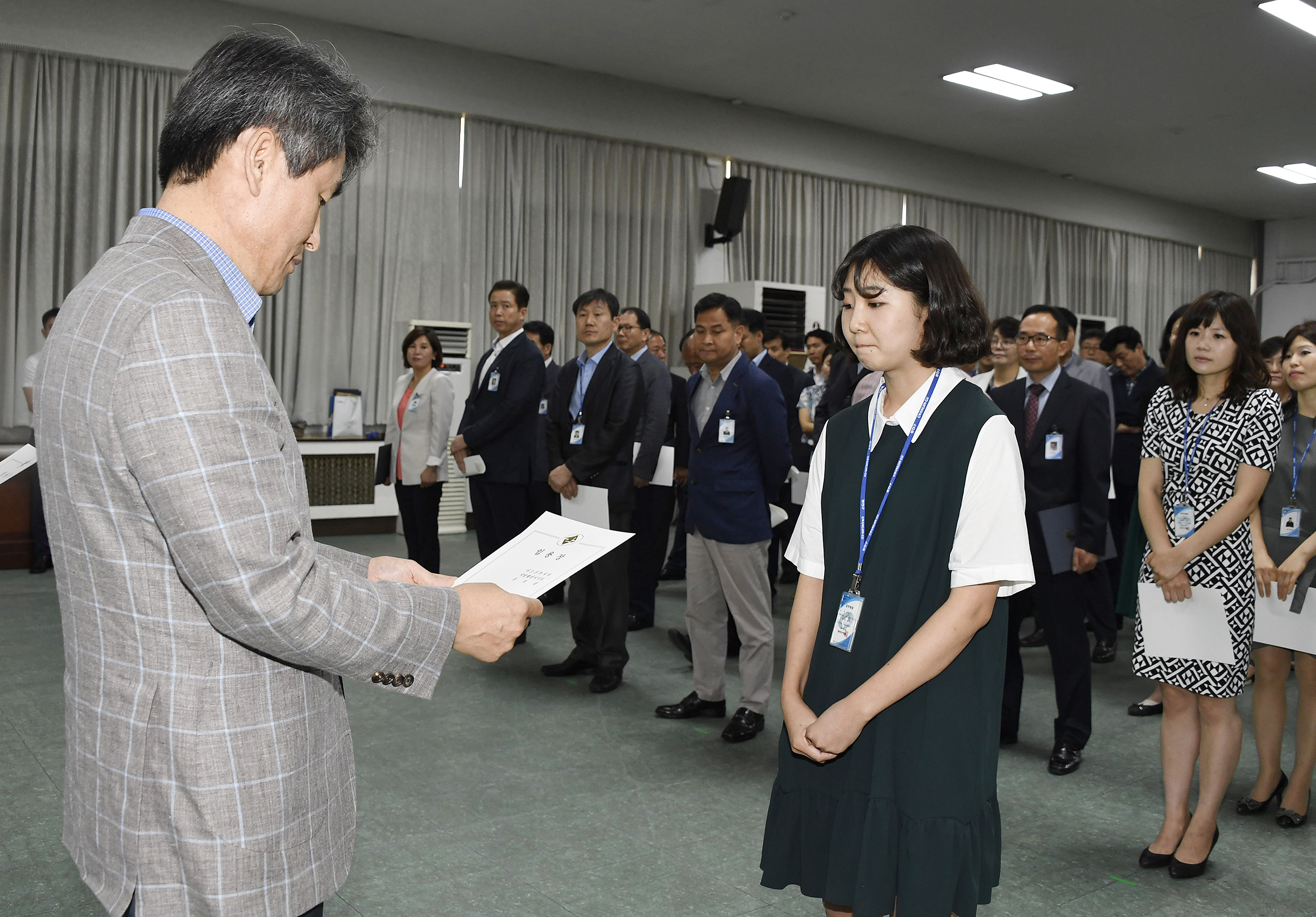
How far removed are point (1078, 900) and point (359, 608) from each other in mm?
2187

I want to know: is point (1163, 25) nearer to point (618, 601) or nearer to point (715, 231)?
point (715, 231)

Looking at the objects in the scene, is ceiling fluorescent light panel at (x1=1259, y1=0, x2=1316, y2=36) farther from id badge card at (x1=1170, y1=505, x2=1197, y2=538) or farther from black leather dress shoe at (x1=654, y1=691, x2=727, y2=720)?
black leather dress shoe at (x1=654, y1=691, x2=727, y2=720)

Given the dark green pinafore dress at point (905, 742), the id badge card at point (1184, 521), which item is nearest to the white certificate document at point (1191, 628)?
the id badge card at point (1184, 521)

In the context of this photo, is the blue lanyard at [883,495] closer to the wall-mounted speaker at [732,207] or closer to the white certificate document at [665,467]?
the white certificate document at [665,467]

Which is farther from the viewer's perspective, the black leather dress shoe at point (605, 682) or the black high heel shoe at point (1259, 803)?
the black leather dress shoe at point (605, 682)

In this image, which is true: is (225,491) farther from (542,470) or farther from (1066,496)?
(542,470)

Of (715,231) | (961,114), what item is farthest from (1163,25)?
(715,231)

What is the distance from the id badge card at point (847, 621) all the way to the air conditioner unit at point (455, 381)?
6.88 metres

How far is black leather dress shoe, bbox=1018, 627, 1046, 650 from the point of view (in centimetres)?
494

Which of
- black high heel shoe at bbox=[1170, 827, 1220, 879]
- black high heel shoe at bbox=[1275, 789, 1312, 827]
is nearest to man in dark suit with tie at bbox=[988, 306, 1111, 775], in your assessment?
black high heel shoe at bbox=[1275, 789, 1312, 827]

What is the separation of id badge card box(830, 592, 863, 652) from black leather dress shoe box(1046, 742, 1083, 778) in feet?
7.23

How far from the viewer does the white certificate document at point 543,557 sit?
1.29 m

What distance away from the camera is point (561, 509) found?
15.3 ft

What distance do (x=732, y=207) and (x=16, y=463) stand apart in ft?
27.1
